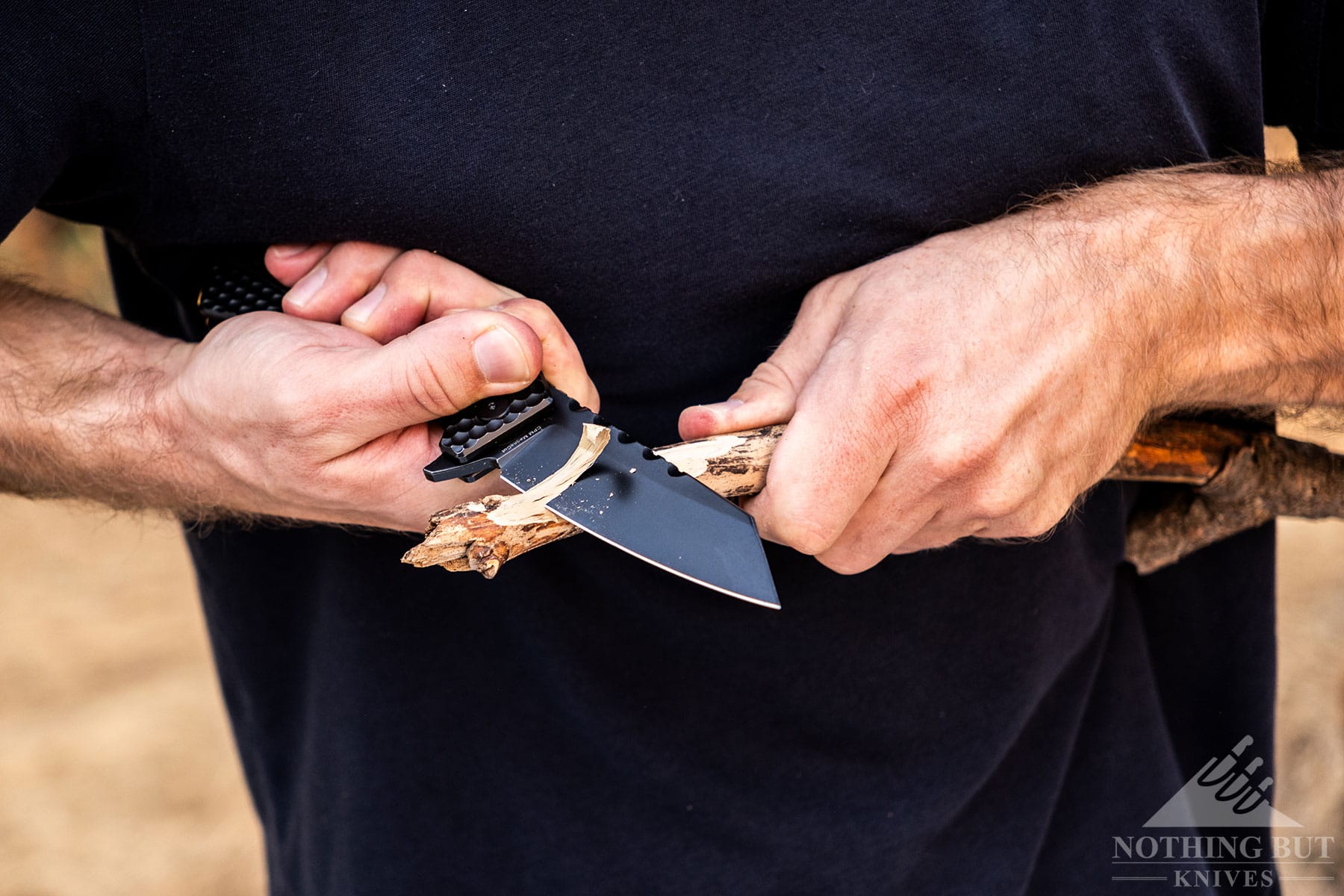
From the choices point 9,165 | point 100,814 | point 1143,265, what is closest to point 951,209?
point 1143,265

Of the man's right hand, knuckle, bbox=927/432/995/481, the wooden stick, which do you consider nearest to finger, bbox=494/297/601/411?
the man's right hand

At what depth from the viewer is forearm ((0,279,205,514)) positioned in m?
1.21

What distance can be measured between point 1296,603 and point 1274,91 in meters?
3.41

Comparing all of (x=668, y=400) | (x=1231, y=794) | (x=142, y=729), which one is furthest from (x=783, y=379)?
(x=142, y=729)

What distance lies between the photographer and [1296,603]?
4129 millimetres

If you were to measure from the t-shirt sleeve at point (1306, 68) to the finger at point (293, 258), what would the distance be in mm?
1286

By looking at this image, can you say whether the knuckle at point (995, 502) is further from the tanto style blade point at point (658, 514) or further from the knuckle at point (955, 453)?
the tanto style blade point at point (658, 514)

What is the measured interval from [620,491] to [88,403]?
0.70m

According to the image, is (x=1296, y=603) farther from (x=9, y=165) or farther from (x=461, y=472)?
(x=9, y=165)

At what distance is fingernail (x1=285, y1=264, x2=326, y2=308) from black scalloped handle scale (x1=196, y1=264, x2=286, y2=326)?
4 centimetres

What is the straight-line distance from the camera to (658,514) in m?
1.02

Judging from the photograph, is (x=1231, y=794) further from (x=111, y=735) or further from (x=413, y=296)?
(x=111, y=735)

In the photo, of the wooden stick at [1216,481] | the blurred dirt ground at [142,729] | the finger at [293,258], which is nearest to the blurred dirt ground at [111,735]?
the blurred dirt ground at [142,729]

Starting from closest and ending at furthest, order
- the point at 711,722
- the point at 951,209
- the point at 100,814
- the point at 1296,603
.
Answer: the point at 951,209, the point at 711,722, the point at 100,814, the point at 1296,603
